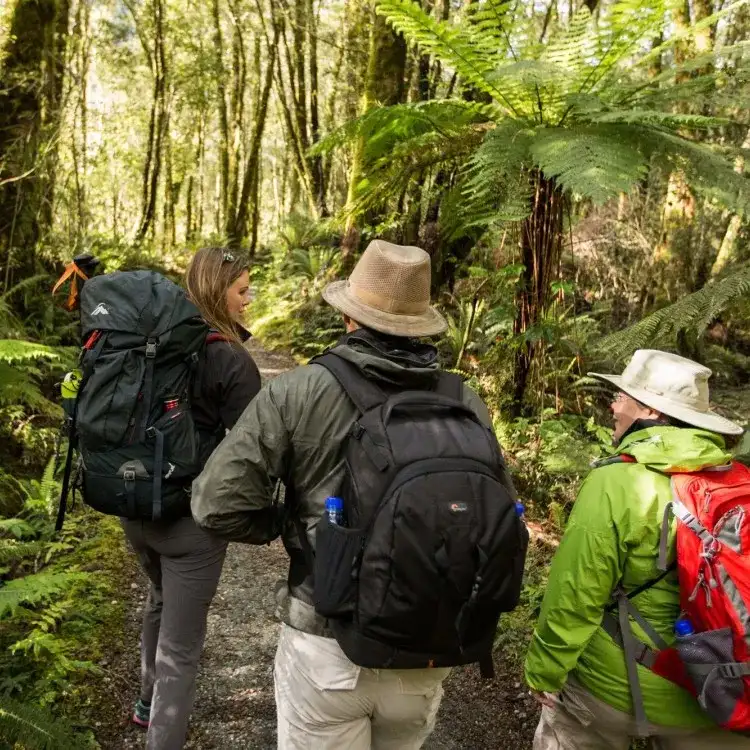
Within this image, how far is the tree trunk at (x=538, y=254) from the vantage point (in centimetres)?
469

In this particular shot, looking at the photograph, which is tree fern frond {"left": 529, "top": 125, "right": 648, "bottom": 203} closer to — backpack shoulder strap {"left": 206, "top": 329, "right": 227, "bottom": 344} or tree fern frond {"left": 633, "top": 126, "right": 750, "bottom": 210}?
tree fern frond {"left": 633, "top": 126, "right": 750, "bottom": 210}

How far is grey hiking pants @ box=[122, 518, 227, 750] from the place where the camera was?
257 cm

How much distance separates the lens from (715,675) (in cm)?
192

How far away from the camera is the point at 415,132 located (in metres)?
4.82

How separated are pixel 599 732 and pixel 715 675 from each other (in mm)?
616

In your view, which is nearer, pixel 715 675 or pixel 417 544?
pixel 417 544

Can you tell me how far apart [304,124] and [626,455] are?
17.2 meters

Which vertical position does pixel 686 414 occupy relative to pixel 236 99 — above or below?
below

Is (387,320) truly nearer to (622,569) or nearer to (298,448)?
(298,448)

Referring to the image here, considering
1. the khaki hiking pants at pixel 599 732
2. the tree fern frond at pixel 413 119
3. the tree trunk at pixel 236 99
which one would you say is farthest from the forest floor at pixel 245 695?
the tree trunk at pixel 236 99

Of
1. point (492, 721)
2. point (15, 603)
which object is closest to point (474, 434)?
point (15, 603)

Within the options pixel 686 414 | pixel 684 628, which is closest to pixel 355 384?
pixel 686 414

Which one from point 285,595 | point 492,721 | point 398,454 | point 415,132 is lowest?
point 492,721

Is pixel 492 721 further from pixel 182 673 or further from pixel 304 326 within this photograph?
pixel 304 326
